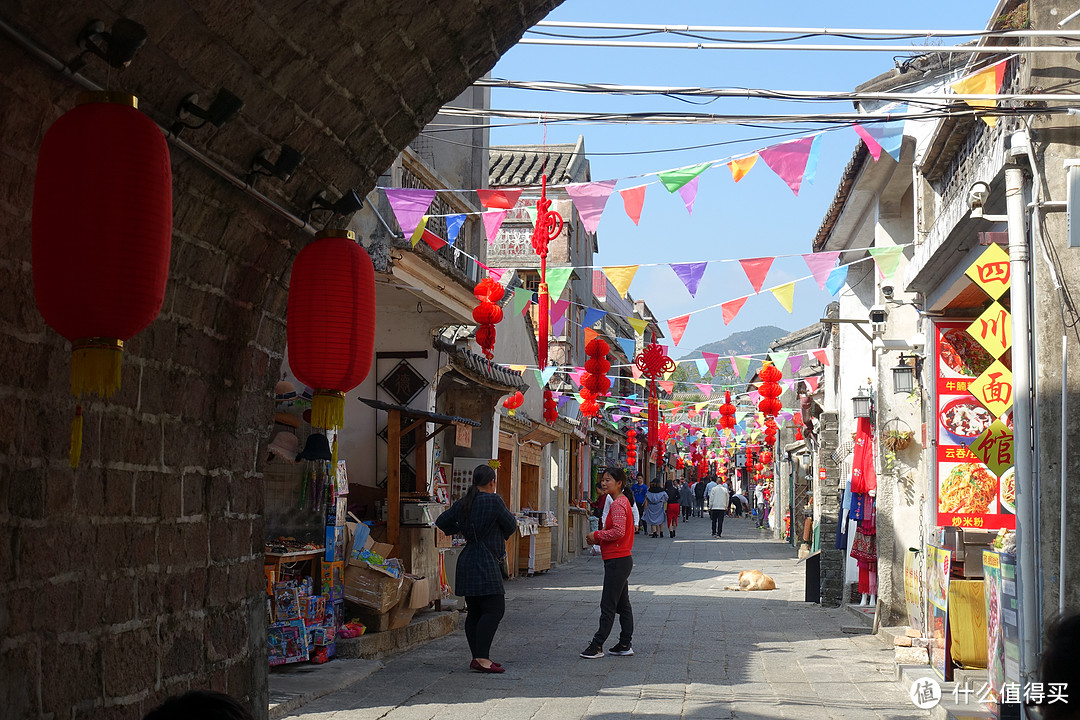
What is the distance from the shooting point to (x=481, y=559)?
389 inches

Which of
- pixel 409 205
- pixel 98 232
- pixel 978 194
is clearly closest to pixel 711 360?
pixel 409 205

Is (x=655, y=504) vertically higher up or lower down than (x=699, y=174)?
lower down

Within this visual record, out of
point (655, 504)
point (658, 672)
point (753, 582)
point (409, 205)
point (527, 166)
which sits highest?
point (527, 166)

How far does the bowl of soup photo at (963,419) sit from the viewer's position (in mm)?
10234

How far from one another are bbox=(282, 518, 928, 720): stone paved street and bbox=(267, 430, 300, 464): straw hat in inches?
86.3

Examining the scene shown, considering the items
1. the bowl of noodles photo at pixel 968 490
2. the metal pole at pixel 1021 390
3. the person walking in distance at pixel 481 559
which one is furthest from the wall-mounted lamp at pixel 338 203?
the bowl of noodles photo at pixel 968 490

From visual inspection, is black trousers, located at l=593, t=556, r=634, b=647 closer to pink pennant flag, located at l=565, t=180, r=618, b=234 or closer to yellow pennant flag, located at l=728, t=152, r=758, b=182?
pink pennant flag, located at l=565, t=180, r=618, b=234

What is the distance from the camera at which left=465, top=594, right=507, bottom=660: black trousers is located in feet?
32.1

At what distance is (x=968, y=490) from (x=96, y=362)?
893cm

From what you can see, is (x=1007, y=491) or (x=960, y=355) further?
(x=960, y=355)

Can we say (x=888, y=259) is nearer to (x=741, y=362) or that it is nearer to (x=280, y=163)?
(x=280, y=163)

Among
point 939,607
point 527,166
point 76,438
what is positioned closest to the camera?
point 76,438

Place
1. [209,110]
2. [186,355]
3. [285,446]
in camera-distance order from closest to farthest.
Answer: [209,110], [186,355], [285,446]

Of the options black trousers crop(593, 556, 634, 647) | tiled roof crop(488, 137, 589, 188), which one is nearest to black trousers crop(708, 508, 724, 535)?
tiled roof crop(488, 137, 589, 188)
